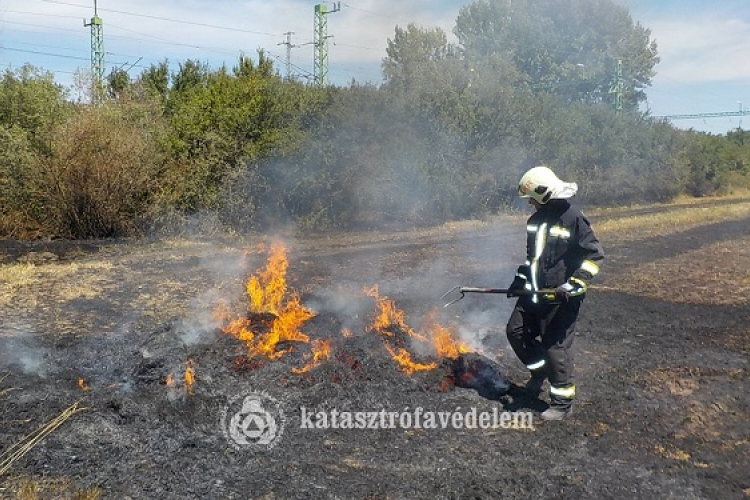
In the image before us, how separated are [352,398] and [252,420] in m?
0.80

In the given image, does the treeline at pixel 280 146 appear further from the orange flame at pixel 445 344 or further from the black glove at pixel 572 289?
the black glove at pixel 572 289

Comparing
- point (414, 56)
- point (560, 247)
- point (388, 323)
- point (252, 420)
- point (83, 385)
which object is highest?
point (414, 56)

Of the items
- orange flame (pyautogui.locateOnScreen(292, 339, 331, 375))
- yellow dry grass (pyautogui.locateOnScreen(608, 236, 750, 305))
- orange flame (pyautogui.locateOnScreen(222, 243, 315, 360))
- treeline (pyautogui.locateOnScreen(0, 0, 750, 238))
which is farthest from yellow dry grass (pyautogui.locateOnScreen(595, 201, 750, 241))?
orange flame (pyautogui.locateOnScreen(292, 339, 331, 375))

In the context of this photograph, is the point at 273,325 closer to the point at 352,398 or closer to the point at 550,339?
the point at 352,398

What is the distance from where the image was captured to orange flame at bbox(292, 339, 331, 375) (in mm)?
5343

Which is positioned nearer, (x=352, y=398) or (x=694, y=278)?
(x=352, y=398)

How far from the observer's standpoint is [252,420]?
4543 millimetres

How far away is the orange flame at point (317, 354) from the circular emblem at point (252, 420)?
466 mm

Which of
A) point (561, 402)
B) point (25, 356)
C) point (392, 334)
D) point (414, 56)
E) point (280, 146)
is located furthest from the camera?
point (414, 56)

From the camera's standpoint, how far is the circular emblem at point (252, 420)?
4258 millimetres

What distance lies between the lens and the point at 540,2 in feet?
72.0

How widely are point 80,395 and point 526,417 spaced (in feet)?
10.8

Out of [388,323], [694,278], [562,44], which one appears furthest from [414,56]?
[388,323]

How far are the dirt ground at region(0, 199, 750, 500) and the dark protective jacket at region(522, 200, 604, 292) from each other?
1.04m
